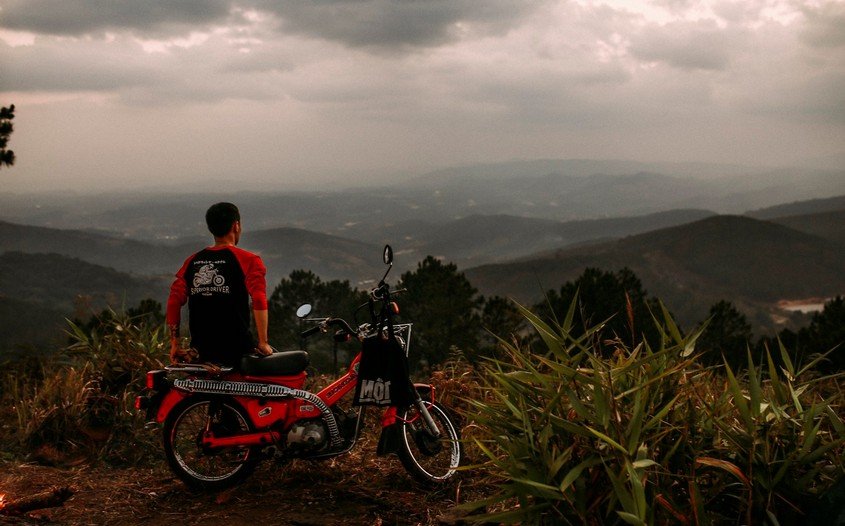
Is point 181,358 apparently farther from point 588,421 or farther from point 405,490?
point 588,421

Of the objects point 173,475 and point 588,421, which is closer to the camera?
point 588,421

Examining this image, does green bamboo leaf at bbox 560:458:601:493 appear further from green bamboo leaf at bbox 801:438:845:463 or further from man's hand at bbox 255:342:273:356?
man's hand at bbox 255:342:273:356

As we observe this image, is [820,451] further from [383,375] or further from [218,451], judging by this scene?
[218,451]

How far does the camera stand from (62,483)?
5.49 meters

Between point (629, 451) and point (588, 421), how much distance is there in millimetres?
441

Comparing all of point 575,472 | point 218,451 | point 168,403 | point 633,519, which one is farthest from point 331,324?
point 633,519

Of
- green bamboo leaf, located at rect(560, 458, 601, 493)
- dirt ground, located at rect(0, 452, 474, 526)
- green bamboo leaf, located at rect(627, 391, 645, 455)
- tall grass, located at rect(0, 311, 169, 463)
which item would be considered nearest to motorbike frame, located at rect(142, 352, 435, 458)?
dirt ground, located at rect(0, 452, 474, 526)

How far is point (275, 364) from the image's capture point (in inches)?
196

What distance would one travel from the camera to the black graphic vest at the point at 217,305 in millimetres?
4848

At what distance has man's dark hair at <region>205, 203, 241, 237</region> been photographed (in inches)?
192

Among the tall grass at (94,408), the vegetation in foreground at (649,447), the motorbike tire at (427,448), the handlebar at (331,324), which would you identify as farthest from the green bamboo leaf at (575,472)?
the tall grass at (94,408)

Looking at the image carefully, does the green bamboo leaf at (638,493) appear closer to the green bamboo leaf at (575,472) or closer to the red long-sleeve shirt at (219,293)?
the green bamboo leaf at (575,472)

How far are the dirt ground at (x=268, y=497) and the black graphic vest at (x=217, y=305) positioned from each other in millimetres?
1091

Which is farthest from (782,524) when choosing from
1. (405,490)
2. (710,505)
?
(405,490)
